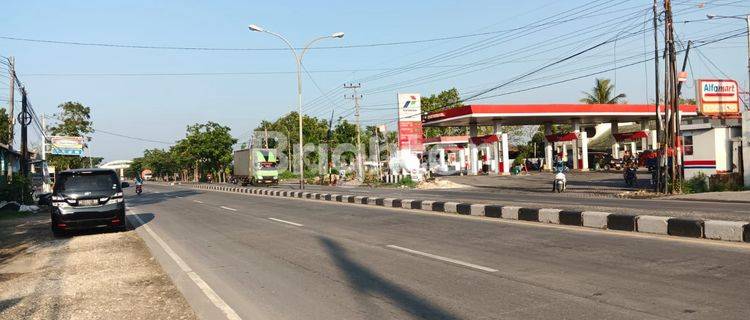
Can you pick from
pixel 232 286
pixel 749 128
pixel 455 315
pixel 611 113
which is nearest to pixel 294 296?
pixel 232 286

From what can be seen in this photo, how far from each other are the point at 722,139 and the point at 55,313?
27.4 metres

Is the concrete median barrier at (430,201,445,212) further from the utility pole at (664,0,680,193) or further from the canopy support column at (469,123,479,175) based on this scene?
the canopy support column at (469,123,479,175)

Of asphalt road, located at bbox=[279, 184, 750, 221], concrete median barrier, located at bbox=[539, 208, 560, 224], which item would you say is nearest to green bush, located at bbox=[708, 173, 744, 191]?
asphalt road, located at bbox=[279, 184, 750, 221]

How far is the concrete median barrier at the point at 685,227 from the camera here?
9602mm

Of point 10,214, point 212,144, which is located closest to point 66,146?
point 212,144

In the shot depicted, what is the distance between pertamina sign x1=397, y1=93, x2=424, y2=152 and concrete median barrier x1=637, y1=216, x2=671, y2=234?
106 feet

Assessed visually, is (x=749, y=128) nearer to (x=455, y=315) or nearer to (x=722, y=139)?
(x=722, y=139)

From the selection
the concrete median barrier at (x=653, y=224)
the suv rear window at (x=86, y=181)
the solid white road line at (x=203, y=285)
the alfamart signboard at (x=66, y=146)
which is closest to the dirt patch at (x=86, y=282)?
the solid white road line at (x=203, y=285)

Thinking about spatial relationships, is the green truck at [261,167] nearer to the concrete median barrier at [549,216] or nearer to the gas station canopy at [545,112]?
the gas station canopy at [545,112]

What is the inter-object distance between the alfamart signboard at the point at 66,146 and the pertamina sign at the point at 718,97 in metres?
59.2

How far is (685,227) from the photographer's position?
385 inches

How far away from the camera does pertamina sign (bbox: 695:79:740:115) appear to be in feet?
93.6

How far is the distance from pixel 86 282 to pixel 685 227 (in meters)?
9.62

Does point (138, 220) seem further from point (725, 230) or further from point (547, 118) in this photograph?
point (547, 118)
